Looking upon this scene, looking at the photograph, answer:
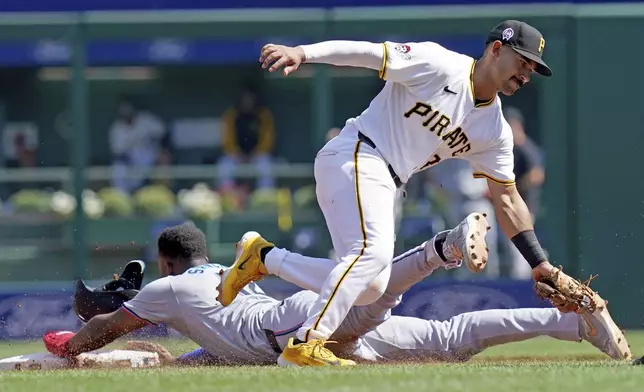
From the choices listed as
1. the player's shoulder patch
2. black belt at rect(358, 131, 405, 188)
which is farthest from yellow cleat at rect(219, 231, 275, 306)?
the player's shoulder patch

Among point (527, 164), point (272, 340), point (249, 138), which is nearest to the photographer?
point (272, 340)

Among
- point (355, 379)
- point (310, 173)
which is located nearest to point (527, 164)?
point (310, 173)

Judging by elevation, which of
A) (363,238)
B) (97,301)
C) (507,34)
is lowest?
(97,301)

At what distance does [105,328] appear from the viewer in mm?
6699

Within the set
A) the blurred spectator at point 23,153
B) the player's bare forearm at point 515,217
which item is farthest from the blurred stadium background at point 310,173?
the player's bare forearm at point 515,217

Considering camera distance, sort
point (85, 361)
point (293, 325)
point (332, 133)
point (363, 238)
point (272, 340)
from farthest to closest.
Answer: point (332, 133) < point (85, 361) < point (272, 340) < point (293, 325) < point (363, 238)

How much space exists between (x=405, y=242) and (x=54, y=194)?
3.41 m

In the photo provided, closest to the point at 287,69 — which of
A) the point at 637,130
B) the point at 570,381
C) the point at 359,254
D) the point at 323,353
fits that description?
the point at 359,254

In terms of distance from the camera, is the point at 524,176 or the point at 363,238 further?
the point at 524,176

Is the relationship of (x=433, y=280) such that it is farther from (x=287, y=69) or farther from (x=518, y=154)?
(x=287, y=69)

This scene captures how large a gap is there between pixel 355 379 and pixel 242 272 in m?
1.41

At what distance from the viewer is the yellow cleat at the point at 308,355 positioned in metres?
6.04

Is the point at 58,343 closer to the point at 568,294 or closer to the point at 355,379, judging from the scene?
the point at 355,379

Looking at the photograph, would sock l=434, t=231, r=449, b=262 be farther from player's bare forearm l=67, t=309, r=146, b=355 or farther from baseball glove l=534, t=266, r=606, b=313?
player's bare forearm l=67, t=309, r=146, b=355
